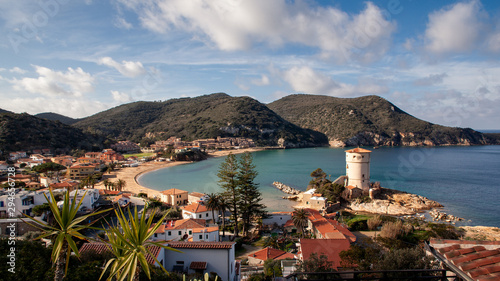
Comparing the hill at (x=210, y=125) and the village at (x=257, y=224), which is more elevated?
the hill at (x=210, y=125)

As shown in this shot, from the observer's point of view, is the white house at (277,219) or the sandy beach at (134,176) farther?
the sandy beach at (134,176)

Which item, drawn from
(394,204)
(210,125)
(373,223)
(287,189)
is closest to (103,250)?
(373,223)

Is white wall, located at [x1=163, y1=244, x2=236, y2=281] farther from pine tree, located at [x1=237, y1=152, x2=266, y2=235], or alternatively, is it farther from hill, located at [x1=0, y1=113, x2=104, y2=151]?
hill, located at [x1=0, y1=113, x2=104, y2=151]

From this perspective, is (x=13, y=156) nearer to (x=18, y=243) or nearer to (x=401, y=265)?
(x=18, y=243)

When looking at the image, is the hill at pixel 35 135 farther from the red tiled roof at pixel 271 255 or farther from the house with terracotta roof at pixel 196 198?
the red tiled roof at pixel 271 255

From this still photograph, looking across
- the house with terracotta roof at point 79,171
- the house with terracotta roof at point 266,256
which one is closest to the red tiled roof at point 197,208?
the house with terracotta roof at point 266,256
